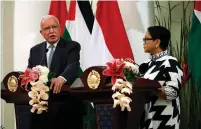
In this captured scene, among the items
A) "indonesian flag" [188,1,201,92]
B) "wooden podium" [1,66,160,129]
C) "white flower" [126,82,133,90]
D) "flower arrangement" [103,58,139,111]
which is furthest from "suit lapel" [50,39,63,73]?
"indonesian flag" [188,1,201,92]

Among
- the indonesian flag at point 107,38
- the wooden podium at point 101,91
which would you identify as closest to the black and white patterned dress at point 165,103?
the wooden podium at point 101,91

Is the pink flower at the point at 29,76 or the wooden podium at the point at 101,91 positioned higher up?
the pink flower at the point at 29,76

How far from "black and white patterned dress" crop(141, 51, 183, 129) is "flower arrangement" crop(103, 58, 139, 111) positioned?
347mm

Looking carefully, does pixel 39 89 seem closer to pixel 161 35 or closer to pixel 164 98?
pixel 164 98

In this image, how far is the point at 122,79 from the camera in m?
2.24

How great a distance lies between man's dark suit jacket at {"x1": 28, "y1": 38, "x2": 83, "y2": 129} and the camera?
2.56 meters

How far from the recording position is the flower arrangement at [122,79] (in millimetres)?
2195

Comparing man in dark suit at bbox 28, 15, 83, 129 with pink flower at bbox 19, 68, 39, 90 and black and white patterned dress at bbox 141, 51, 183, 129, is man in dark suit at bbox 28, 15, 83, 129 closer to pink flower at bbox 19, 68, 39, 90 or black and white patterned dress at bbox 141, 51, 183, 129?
pink flower at bbox 19, 68, 39, 90

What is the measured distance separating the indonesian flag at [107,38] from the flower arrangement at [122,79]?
5.83 feet

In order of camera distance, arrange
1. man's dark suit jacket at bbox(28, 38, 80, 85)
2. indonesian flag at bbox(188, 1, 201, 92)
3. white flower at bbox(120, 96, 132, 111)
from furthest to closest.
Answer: indonesian flag at bbox(188, 1, 201, 92), man's dark suit jacket at bbox(28, 38, 80, 85), white flower at bbox(120, 96, 132, 111)

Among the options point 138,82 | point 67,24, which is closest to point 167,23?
point 67,24

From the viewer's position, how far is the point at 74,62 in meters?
2.71

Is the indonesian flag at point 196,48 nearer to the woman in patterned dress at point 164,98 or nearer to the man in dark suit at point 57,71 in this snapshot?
the woman in patterned dress at point 164,98

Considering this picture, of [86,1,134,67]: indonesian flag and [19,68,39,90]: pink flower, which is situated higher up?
[86,1,134,67]: indonesian flag
